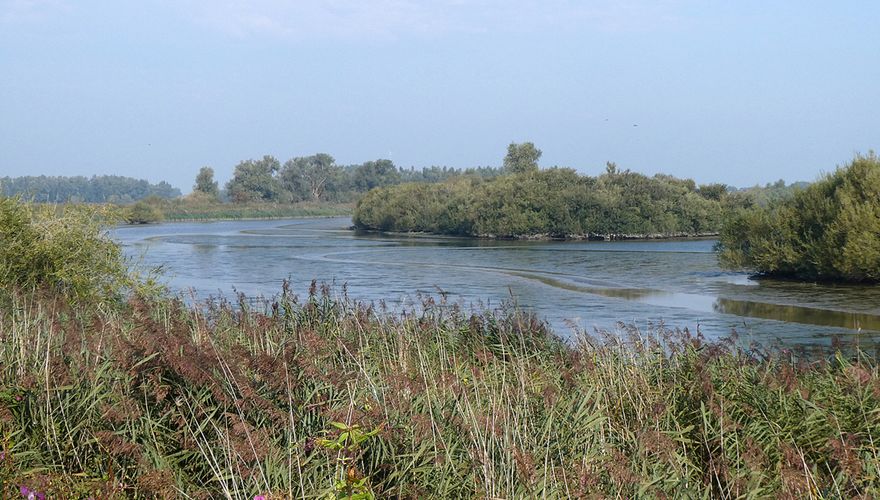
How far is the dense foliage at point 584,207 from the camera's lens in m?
65.2

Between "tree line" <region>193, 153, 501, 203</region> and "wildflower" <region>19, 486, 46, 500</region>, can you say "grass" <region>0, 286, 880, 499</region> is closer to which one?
"wildflower" <region>19, 486, 46, 500</region>

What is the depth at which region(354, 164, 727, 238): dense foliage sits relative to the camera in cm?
6519

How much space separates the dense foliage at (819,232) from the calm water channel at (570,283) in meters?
0.89

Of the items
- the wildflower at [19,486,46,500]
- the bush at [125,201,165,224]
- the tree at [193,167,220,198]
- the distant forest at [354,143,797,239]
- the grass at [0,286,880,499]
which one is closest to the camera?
the wildflower at [19,486,46,500]

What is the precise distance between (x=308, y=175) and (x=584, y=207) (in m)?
120

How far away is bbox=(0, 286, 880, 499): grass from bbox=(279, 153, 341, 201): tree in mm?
170600

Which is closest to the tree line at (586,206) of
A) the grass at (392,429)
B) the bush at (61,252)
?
the bush at (61,252)

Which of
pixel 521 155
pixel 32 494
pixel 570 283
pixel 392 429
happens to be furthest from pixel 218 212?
pixel 32 494

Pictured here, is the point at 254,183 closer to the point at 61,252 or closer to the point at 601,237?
the point at 601,237

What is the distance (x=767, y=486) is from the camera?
6426 mm

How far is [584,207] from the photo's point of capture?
66500mm

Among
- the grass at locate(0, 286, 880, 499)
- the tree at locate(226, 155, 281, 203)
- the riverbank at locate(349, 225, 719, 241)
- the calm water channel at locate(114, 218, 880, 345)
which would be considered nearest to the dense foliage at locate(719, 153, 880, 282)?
the calm water channel at locate(114, 218, 880, 345)

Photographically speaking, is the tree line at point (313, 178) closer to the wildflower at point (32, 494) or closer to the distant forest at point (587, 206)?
the distant forest at point (587, 206)

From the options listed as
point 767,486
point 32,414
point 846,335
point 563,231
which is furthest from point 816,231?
point 563,231
